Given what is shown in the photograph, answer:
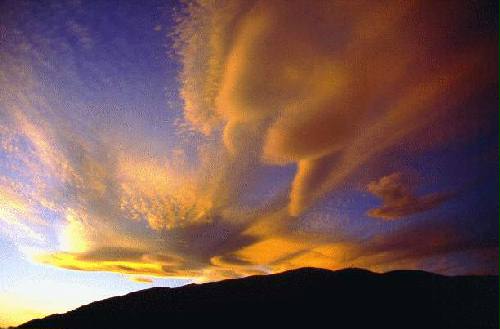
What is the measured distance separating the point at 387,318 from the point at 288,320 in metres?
9.72

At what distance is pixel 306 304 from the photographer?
105 ft

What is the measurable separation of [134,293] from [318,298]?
30.0 meters

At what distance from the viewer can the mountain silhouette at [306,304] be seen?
88.7 ft

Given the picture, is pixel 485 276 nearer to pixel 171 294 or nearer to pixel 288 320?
pixel 288 320

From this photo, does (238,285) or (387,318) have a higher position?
(238,285)

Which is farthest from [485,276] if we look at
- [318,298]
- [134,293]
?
[134,293]

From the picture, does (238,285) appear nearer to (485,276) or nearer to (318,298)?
(318,298)

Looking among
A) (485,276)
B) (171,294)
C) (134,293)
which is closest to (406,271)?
(485,276)

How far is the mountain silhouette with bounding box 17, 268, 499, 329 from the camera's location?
1064 inches

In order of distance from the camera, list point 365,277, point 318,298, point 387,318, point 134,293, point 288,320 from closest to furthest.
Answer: point 387,318 < point 288,320 < point 318,298 < point 365,277 < point 134,293

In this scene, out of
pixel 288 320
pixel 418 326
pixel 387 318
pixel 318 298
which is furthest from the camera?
pixel 318 298

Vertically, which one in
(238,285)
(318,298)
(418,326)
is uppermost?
(238,285)

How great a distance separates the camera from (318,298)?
32.9 m

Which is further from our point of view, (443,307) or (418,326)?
(443,307)
